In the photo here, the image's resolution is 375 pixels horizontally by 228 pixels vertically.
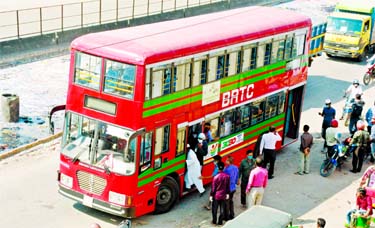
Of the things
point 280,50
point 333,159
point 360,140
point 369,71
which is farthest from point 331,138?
point 369,71

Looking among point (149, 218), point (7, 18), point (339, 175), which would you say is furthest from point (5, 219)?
point (7, 18)

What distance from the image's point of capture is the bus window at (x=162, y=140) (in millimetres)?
16311

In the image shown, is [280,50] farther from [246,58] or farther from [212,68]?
[212,68]

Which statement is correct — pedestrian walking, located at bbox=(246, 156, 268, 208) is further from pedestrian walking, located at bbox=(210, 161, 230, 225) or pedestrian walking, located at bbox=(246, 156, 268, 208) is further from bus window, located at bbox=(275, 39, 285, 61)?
bus window, located at bbox=(275, 39, 285, 61)

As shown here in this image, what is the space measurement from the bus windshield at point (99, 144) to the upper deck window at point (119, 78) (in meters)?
0.78

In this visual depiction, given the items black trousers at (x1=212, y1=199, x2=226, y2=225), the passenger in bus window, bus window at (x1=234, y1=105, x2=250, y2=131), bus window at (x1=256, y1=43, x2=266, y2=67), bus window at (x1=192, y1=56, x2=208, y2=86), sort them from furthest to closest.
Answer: bus window at (x1=256, y1=43, x2=266, y2=67)
bus window at (x1=234, y1=105, x2=250, y2=131)
the passenger in bus window
bus window at (x1=192, y1=56, x2=208, y2=86)
black trousers at (x1=212, y1=199, x2=226, y2=225)

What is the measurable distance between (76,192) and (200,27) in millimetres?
5163

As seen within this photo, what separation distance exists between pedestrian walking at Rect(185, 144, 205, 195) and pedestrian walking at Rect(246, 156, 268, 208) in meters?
1.35

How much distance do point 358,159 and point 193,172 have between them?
221 inches

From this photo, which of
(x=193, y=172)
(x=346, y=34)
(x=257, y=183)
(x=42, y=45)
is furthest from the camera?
(x=346, y=34)

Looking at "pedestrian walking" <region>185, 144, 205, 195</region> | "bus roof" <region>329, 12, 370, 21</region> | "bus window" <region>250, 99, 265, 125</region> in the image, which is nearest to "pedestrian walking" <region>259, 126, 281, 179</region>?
"bus window" <region>250, 99, 265, 125</region>

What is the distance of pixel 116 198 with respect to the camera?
16.0m

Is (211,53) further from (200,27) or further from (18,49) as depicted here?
(18,49)

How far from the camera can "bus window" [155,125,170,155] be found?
1631cm
